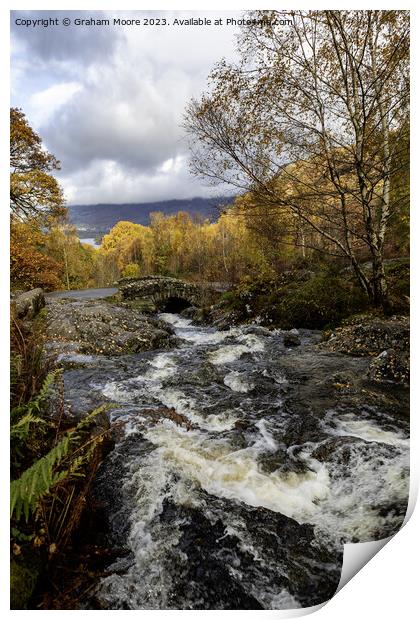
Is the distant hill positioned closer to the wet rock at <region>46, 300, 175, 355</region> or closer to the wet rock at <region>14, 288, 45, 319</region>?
the wet rock at <region>14, 288, 45, 319</region>

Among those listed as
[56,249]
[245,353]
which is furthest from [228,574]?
[245,353]

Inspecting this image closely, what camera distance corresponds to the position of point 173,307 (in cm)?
1347

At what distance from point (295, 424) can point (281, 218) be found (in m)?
2.97

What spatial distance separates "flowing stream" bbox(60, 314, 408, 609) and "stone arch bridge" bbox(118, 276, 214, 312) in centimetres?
702

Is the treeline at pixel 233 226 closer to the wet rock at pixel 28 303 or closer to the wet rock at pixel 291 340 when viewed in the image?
the wet rock at pixel 28 303

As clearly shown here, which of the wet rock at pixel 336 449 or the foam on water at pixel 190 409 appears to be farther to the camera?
the foam on water at pixel 190 409

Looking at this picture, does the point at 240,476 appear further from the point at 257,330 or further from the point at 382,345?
the point at 257,330

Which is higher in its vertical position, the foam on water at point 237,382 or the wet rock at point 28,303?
the wet rock at point 28,303

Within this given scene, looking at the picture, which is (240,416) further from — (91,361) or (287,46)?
(287,46)

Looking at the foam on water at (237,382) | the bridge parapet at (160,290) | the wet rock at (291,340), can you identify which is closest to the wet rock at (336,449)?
the foam on water at (237,382)

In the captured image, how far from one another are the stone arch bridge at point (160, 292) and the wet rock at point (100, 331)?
296 cm

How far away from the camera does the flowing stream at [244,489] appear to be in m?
2.23

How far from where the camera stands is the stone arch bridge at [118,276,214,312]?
11851 mm

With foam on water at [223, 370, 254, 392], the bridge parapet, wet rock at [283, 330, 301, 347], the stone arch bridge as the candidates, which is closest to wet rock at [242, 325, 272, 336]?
wet rock at [283, 330, 301, 347]
